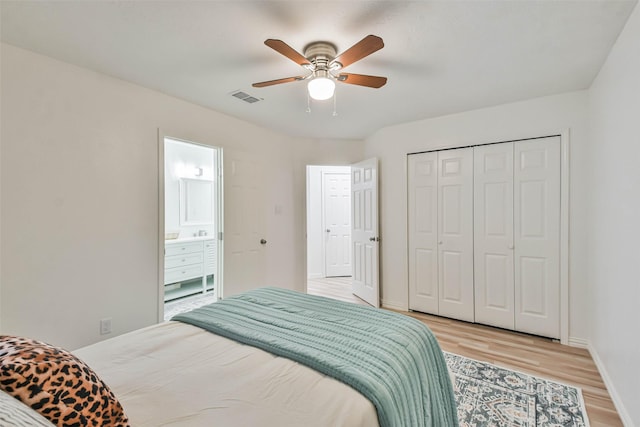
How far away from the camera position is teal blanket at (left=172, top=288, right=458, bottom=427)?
1150 mm

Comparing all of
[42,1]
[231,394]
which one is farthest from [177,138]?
[231,394]

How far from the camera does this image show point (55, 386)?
763 millimetres

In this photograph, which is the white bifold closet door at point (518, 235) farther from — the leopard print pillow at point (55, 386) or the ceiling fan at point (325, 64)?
the leopard print pillow at point (55, 386)

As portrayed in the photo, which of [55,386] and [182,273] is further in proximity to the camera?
[182,273]

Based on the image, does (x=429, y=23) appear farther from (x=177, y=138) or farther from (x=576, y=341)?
(x=576, y=341)

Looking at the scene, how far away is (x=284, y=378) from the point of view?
45.5 inches

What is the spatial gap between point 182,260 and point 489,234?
3.98 meters

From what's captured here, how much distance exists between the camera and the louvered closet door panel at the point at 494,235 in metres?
3.13

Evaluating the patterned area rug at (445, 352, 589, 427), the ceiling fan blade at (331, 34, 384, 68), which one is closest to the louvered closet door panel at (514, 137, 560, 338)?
the patterned area rug at (445, 352, 589, 427)

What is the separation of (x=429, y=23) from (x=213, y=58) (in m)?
1.48

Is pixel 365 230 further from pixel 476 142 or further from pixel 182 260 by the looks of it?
pixel 182 260

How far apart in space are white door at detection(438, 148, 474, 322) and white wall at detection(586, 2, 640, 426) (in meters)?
1.03

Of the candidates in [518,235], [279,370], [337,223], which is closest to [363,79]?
[279,370]

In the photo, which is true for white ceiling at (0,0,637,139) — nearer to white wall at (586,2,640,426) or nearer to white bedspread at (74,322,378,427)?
white wall at (586,2,640,426)
